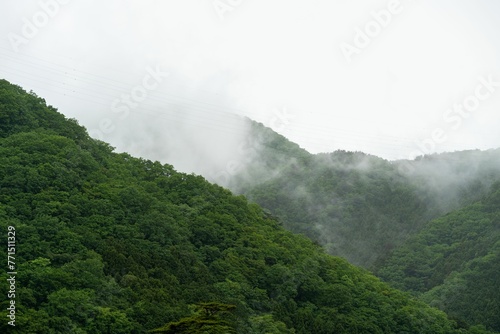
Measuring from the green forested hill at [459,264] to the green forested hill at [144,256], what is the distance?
1657 cm

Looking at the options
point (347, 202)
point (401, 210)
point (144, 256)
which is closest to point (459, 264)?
point (401, 210)

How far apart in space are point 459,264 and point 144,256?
59.7 m

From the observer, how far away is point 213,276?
204 feet

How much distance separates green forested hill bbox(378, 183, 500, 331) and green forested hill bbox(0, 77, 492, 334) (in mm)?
16569

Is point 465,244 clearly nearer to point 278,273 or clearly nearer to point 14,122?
point 278,273

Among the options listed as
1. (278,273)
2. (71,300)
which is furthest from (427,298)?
(71,300)

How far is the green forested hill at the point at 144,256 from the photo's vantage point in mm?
49062

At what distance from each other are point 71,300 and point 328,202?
300ft

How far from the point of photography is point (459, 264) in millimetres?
105688

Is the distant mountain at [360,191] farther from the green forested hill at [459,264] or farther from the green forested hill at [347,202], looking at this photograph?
the green forested hill at [459,264]

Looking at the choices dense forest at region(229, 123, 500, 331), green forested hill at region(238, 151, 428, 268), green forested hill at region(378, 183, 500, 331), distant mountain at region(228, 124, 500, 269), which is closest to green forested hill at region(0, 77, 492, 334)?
green forested hill at region(378, 183, 500, 331)

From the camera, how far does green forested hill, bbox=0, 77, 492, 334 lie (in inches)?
1932

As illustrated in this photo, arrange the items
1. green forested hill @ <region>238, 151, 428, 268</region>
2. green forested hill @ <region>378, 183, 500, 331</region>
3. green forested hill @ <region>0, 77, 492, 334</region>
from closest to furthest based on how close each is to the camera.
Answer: green forested hill @ <region>0, 77, 492, 334</region> < green forested hill @ <region>378, 183, 500, 331</region> < green forested hill @ <region>238, 151, 428, 268</region>

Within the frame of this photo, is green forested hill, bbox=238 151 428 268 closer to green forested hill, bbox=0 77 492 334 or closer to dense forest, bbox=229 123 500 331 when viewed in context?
dense forest, bbox=229 123 500 331
